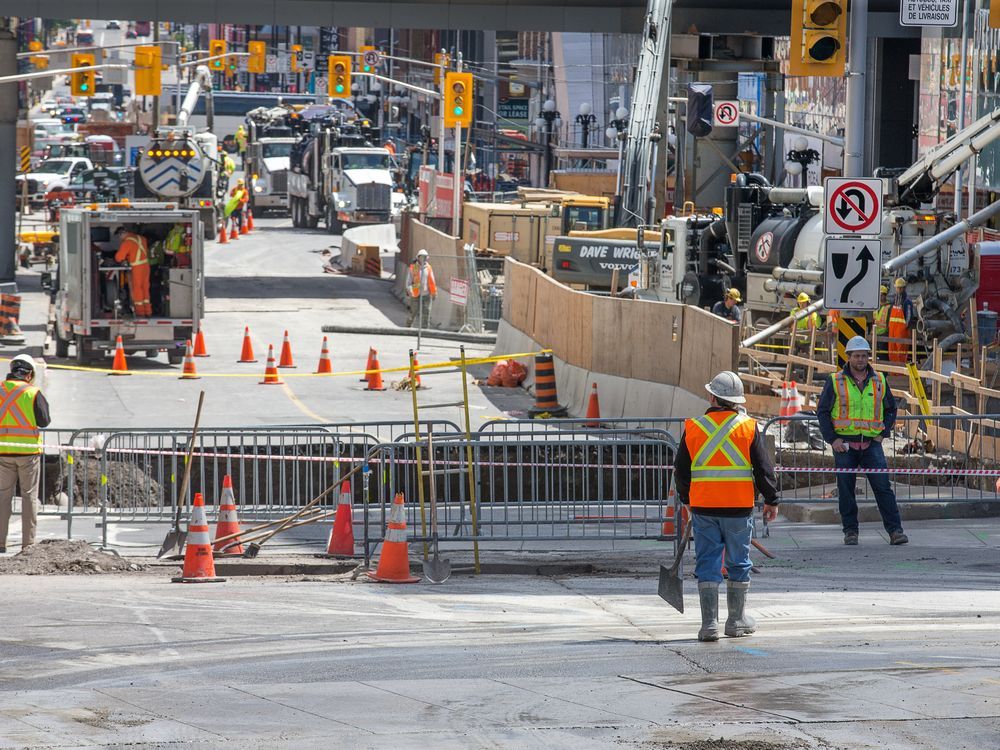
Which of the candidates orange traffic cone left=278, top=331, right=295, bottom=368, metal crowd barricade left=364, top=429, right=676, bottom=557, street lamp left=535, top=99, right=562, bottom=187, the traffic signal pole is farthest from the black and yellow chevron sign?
street lamp left=535, top=99, right=562, bottom=187

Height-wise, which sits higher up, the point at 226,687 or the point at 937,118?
the point at 937,118

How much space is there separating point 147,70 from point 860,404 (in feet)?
114

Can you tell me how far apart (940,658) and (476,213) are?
104 feet

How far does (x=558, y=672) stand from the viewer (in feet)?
31.7

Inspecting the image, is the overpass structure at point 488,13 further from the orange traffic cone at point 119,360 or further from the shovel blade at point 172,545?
the shovel blade at point 172,545

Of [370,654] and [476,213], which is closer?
[370,654]

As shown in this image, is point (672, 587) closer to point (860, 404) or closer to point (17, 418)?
point (860, 404)

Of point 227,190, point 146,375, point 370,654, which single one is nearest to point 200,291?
point 146,375

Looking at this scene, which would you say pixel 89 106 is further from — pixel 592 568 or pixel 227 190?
pixel 592 568

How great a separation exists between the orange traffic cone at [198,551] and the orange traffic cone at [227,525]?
1.05 metres

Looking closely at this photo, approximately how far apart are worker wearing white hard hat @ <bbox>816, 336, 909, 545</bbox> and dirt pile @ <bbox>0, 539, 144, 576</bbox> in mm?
5941

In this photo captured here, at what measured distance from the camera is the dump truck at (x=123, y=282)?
2858cm

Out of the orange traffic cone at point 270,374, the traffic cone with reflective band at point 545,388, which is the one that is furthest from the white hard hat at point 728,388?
the orange traffic cone at point 270,374

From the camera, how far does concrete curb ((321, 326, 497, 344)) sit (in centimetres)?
3466
